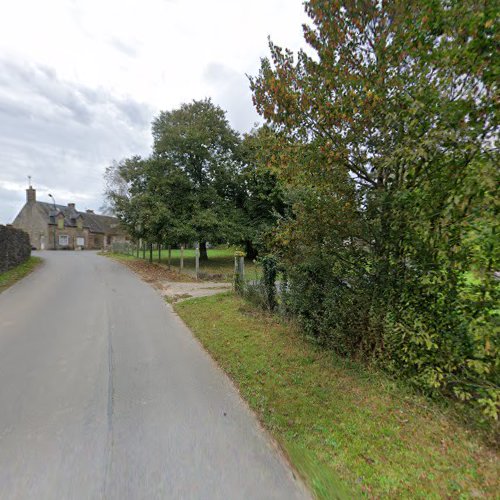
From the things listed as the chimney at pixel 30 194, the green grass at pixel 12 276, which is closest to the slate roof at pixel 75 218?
the chimney at pixel 30 194

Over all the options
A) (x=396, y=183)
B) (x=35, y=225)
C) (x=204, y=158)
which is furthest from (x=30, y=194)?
(x=396, y=183)

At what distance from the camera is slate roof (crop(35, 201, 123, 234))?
1754 inches

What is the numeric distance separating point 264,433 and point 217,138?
18762mm

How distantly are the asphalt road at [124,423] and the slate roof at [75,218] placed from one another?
38265 millimetres

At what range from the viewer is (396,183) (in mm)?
3607

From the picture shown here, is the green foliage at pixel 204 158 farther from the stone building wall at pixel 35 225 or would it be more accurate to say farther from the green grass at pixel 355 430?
the stone building wall at pixel 35 225

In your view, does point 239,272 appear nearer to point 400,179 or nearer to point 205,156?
point 400,179

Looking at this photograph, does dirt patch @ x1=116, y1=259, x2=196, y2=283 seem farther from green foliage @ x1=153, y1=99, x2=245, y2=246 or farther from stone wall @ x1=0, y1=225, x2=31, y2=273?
stone wall @ x1=0, y1=225, x2=31, y2=273

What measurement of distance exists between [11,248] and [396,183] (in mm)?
17936

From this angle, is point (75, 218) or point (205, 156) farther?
point (75, 218)

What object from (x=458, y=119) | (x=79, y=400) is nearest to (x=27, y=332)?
(x=79, y=400)

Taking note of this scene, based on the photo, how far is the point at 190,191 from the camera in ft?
59.4

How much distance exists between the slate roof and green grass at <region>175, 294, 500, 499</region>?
40542 mm

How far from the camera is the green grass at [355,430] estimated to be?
2324mm
